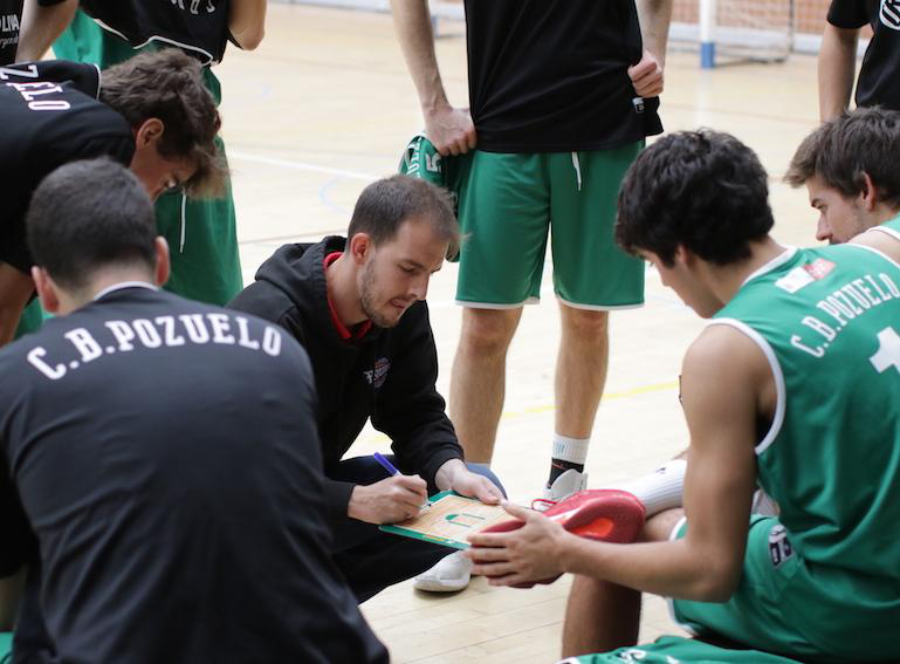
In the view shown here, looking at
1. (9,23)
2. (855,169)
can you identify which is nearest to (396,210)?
(855,169)

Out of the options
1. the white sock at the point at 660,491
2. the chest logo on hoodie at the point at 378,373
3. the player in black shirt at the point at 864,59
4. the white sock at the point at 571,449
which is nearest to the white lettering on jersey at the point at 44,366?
the white sock at the point at 660,491

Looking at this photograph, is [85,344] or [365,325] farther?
[365,325]

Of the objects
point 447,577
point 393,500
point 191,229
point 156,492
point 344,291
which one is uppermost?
point 156,492

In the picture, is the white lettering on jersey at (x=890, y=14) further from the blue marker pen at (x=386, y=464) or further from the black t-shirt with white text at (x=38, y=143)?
the black t-shirt with white text at (x=38, y=143)

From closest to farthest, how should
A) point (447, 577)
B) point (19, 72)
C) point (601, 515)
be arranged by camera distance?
point (601, 515)
point (19, 72)
point (447, 577)

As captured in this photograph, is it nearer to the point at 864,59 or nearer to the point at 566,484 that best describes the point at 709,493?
the point at 566,484

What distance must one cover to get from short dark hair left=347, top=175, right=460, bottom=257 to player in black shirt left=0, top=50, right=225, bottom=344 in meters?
0.36

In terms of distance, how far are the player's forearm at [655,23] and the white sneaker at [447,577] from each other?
177 cm

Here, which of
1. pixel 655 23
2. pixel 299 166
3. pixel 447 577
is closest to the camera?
pixel 447 577

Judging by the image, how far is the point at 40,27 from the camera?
4180 millimetres

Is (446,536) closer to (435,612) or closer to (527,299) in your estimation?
(435,612)

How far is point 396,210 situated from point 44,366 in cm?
144

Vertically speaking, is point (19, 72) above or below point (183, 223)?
above

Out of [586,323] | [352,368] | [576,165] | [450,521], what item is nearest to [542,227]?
[576,165]
